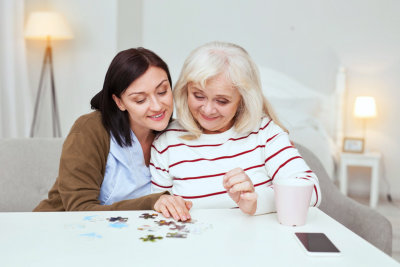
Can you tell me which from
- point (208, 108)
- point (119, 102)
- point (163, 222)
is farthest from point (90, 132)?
point (163, 222)

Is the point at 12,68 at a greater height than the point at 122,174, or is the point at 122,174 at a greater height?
the point at 12,68

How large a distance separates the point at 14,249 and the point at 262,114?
95 cm

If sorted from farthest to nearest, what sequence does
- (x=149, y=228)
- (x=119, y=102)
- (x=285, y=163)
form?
(x=119, y=102) → (x=285, y=163) → (x=149, y=228)

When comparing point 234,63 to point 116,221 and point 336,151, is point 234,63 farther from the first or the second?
point 336,151

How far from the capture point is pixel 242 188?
1.10 meters

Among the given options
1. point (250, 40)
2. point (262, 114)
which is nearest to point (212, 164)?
point (262, 114)

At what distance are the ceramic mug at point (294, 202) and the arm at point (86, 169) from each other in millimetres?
361

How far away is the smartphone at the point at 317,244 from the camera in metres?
0.87

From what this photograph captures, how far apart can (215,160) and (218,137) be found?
86 millimetres

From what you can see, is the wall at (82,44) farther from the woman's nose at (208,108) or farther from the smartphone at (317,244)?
the smartphone at (317,244)

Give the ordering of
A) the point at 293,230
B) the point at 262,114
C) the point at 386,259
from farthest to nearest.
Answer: the point at 262,114 < the point at 293,230 < the point at 386,259

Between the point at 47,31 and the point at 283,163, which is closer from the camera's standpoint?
the point at 283,163

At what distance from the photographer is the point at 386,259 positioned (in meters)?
0.85

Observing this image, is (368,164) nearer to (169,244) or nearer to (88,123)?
(88,123)
